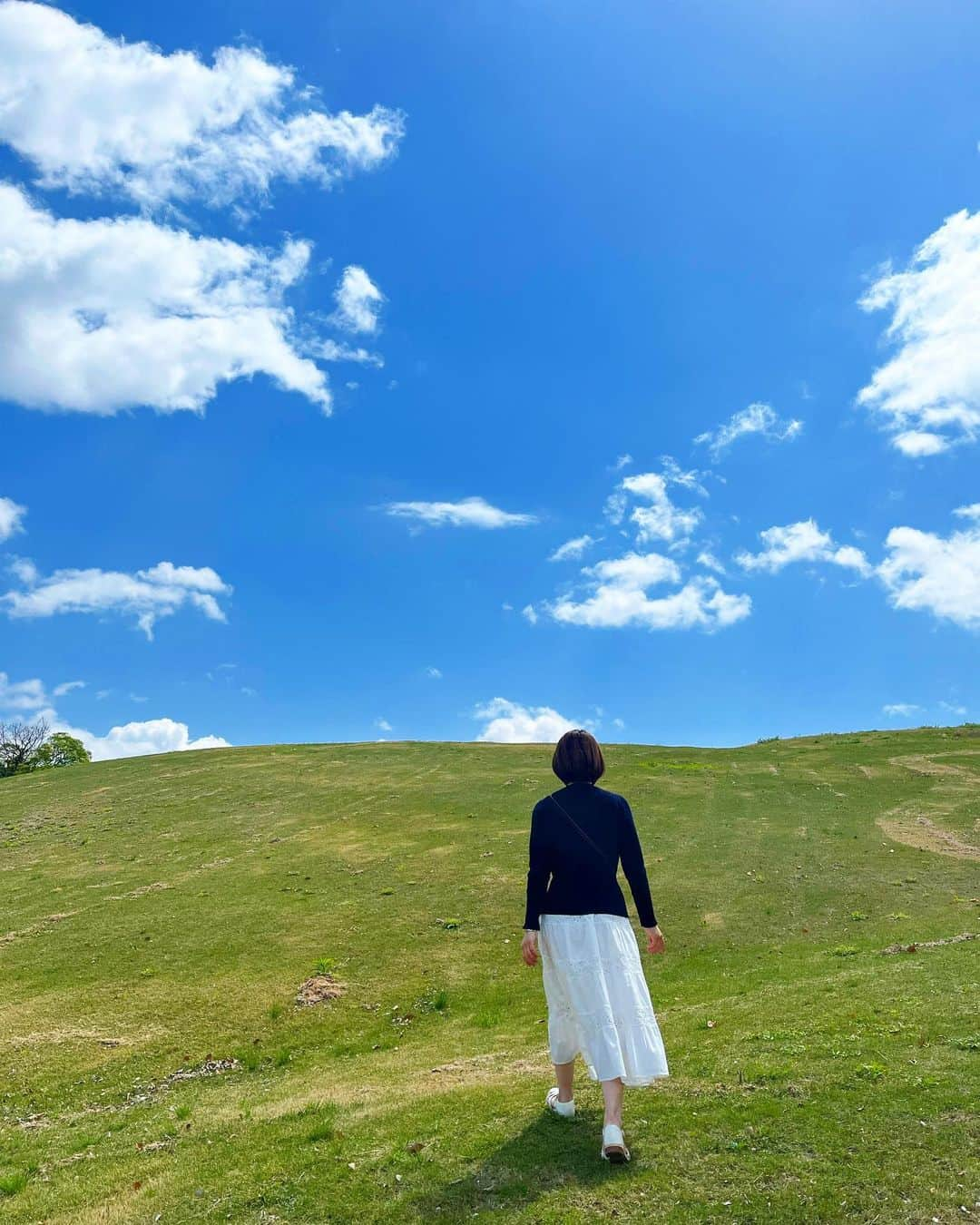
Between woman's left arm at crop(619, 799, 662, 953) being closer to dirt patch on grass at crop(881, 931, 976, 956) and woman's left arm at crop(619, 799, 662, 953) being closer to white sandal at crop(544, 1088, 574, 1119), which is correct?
white sandal at crop(544, 1088, 574, 1119)

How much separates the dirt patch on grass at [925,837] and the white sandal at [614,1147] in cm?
2733

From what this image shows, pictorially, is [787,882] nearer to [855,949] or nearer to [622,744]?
[855,949]

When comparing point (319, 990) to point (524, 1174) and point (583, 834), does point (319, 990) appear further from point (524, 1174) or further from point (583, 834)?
point (583, 834)

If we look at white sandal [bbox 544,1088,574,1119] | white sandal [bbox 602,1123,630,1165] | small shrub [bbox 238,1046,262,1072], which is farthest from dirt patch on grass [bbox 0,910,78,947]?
white sandal [bbox 602,1123,630,1165]

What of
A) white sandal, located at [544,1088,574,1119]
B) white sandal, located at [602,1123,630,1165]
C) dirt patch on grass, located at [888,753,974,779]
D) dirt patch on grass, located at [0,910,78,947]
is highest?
dirt patch on grass, located at [888,753,974,779]

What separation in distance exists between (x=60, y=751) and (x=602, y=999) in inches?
4350

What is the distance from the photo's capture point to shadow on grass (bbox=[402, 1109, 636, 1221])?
6.88 meters

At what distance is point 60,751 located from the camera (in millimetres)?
100875

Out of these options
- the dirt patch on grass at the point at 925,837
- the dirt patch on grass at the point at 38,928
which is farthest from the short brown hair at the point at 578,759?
the dirt patch on grass at the point at 925,837

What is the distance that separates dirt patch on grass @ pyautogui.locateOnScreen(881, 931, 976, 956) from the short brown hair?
13652 mm

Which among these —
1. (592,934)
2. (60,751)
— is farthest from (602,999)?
(60,751)

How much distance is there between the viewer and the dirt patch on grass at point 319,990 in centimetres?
1808

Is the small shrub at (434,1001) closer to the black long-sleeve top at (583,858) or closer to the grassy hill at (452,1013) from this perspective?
the grassy hill at (452,1013)

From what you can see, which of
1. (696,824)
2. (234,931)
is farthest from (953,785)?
(234,931)
